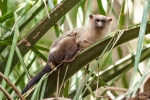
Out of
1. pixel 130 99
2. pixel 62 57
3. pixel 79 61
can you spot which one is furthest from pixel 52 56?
pixel 130 99

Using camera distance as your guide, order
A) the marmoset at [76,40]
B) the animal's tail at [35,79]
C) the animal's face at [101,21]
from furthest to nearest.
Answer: the animal's face at [101,21]
the marmoset at [76,40]
the animal's tail at [35,79]

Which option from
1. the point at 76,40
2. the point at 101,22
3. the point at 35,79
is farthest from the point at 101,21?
the point at 35,79

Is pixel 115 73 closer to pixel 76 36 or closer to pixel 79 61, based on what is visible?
pixel 79 61

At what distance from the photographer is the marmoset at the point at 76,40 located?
169cm

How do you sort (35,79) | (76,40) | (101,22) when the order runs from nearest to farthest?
(35,79) → (76,40) → (101,22)

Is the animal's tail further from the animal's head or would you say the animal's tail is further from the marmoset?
the animal's head

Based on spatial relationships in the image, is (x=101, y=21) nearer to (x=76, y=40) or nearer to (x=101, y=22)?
(x=101, y=22)

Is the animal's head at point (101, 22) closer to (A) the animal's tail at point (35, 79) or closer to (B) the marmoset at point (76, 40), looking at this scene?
(B) the marmoset at point (76, 40)

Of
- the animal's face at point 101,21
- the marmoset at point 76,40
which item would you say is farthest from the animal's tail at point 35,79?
the animal's face at point 101,21

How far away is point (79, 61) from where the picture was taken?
115 centimetres

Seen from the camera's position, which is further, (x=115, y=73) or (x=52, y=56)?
(x=52, y=56)

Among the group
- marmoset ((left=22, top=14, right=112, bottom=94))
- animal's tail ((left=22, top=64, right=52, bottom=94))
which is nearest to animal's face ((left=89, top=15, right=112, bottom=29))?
marmoset ((left=22, top=14, right=112, bottom=94))

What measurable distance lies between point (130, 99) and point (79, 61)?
0.51 metres

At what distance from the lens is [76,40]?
1790 mm
